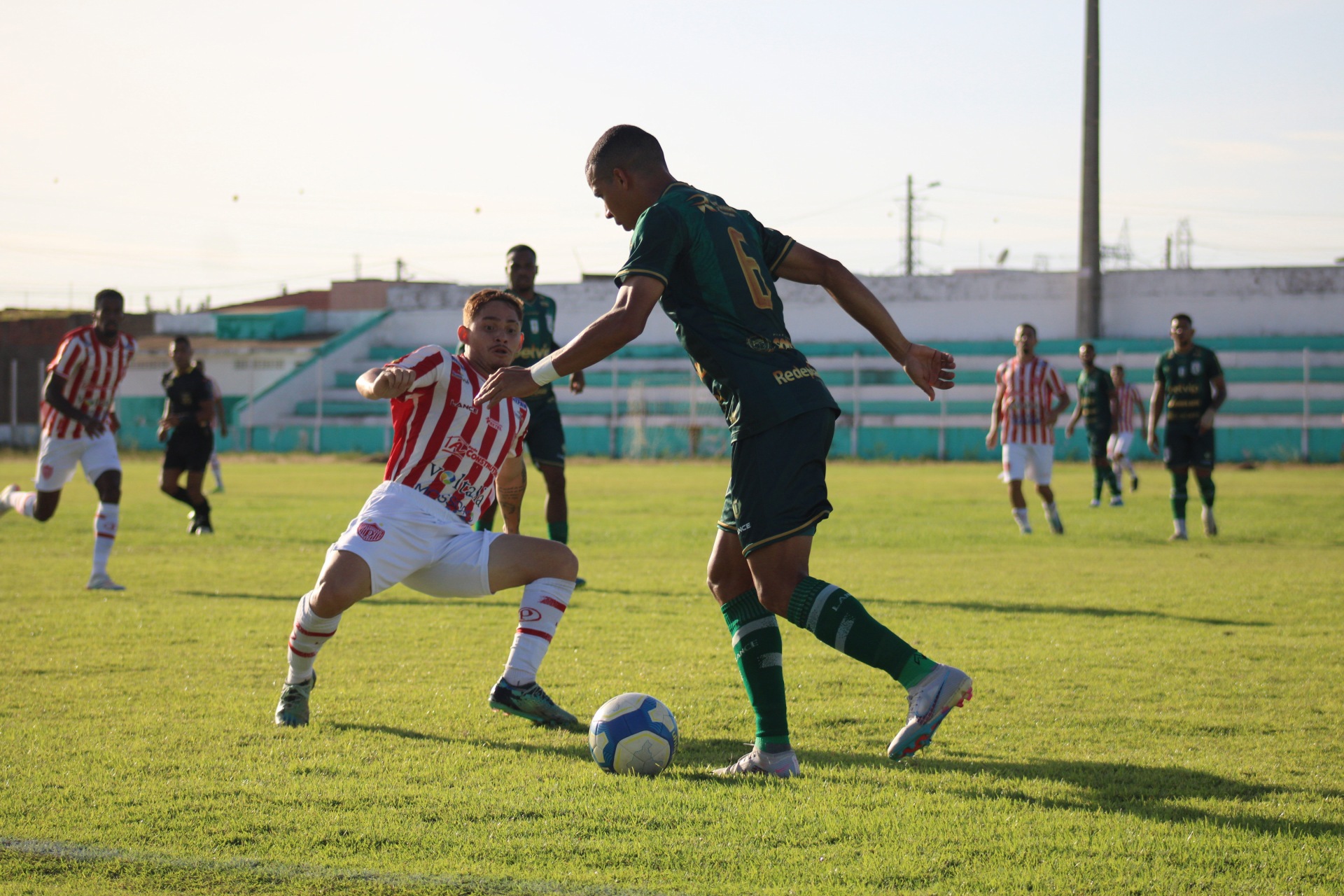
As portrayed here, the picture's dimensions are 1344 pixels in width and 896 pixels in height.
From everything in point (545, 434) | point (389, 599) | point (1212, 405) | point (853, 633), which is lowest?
point (389, 599)

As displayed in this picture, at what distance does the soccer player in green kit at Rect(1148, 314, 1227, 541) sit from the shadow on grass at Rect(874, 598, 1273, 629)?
18.4 ft

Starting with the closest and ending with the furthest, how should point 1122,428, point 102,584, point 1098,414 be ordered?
point 102,584, point 1098,414, point 1122,428

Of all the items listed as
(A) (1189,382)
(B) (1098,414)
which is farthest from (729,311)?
(B) (1098,414)

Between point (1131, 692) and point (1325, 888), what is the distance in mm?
2614


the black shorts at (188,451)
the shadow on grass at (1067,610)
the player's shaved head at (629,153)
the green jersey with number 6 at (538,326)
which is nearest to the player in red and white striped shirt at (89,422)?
the green jersey with number 6 at (538,326)

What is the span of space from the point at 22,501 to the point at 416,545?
6.22m

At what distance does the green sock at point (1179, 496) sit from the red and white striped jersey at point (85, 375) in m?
10.3

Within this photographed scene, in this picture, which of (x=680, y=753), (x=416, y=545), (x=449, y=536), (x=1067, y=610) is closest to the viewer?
(x=680, y=753)

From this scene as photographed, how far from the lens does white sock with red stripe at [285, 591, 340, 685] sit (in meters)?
4.93

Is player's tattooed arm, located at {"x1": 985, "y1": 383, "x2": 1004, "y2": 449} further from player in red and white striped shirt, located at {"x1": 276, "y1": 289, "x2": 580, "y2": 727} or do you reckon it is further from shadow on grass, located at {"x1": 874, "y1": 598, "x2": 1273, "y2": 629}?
player in red and white striped shirt, located at {"x1": 276, "y1": 289, "x2": 580, "y2": 727}

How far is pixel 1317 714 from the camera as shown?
5.08m

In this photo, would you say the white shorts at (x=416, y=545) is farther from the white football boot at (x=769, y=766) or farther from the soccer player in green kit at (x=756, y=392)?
the white football boot at (x=769, y=766)

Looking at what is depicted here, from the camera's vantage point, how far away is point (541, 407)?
954 centimetres

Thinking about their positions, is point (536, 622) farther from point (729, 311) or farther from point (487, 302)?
point (729, 311)
